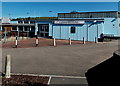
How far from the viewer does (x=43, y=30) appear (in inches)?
1284

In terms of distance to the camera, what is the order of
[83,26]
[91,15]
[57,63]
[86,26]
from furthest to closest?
[91,15] < [83,26] < [86,26] < [57,63]

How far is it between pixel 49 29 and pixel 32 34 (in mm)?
5688

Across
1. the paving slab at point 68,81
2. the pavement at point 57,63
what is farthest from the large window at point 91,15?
the paving slab at point 68,81

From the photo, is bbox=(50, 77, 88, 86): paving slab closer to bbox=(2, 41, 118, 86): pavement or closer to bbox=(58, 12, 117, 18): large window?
bbox=(2, 41, 118, 86): pavement

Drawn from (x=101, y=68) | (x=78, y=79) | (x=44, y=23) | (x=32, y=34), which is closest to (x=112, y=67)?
(x=101, y=68)

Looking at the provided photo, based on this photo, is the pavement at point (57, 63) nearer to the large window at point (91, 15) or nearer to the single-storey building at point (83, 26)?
the single-storey building at point (83, 26)

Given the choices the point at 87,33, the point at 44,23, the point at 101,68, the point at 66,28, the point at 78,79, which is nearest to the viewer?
the point at 101,68

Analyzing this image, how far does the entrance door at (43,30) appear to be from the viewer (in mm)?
32188

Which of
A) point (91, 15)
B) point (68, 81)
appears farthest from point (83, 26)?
point (68, 81)

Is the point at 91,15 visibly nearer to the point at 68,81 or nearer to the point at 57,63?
the point at 57,63

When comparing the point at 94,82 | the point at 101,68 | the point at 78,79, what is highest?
the point at 101,68

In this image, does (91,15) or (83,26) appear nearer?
(83,26)

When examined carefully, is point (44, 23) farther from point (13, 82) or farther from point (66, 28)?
point (13, 82)

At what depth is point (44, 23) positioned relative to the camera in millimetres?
31578
